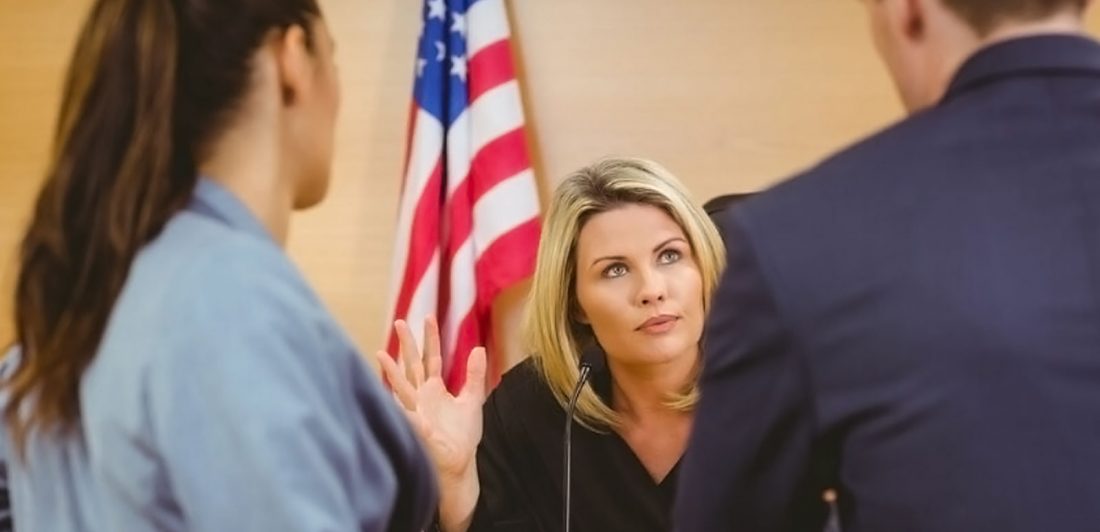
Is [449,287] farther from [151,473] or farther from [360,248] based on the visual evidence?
[151,473]

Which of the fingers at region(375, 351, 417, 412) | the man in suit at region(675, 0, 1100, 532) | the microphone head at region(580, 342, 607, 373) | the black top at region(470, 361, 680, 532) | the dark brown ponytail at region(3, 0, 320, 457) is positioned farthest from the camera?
the microphone head at region(580, 342, 607, 373)

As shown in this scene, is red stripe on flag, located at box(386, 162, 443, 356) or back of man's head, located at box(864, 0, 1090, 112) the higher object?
back of man's head, located at box(864, 0, 1090, 112)

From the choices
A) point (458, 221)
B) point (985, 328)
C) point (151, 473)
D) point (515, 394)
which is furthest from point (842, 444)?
point (458, 221)

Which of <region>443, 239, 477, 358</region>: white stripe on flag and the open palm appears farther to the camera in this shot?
<region>443, 239, 477, 358</region>: white stripe on flag

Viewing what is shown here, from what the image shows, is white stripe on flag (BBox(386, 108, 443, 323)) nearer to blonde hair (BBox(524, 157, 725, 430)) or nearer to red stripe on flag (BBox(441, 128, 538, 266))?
red stripe on flag (BBox(441, 128, 538, 266))

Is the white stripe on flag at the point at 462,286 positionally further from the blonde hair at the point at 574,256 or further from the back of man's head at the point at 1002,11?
the back of man's head at the point at 1002,11

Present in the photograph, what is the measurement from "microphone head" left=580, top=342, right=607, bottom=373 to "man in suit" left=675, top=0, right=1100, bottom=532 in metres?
1.25

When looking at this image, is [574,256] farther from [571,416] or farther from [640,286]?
[571,416]

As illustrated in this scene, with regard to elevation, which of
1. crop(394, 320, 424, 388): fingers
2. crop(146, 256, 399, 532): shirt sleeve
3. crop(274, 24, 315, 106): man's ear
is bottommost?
crop(394, 320, 424, 388): fingers

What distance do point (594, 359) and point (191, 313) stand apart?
1.32 meters

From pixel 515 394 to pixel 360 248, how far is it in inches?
26.4

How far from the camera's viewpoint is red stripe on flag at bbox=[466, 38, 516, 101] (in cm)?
257

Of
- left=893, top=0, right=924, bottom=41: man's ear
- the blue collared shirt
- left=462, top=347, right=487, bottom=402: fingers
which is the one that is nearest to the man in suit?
left=893, top=0, right=924, bottom=41: man's ear

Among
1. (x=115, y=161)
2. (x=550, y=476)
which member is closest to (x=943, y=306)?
(x=115, y=161)
